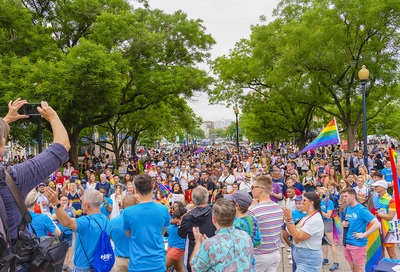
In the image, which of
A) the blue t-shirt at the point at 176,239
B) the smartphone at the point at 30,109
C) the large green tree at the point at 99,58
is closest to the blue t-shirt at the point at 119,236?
the blue t-shirt at the point at 176,239

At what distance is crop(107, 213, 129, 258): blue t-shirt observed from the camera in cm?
440

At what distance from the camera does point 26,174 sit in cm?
202

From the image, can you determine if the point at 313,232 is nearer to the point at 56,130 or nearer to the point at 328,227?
the point at 328,227

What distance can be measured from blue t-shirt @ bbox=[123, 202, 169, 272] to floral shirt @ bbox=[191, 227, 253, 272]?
3.52 feet

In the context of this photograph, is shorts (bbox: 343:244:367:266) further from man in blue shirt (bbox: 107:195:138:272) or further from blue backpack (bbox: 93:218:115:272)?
blue backpack (bbox: 93:218:115:272)

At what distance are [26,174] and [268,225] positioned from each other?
3.09m

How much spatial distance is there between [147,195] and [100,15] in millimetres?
19338

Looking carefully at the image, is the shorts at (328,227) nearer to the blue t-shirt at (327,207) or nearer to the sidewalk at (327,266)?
the blue t-shirt at (327,207)

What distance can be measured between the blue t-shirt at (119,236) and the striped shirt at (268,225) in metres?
1.75

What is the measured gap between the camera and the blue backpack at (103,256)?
400 centimetres

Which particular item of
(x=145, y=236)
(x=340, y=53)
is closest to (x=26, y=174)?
(x=145, y=236)

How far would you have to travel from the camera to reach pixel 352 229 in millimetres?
5223

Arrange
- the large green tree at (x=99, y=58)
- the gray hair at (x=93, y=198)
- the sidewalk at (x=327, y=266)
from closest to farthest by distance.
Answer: the gray hair at (x=93, y=198), the sidewalk at (x=327, y=266), the large green tree at (x=99, y=58)

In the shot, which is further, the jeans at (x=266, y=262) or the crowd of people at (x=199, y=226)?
the jeans at (x=266, y=262)
